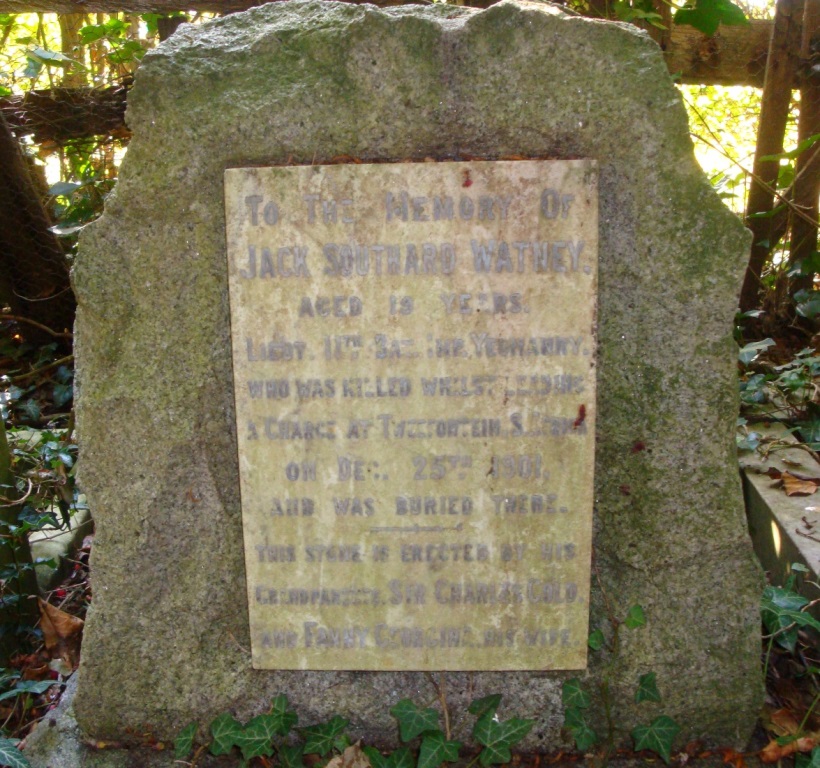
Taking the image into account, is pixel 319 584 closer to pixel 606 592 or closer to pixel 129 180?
pixel 606 592

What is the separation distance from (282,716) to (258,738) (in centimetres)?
7

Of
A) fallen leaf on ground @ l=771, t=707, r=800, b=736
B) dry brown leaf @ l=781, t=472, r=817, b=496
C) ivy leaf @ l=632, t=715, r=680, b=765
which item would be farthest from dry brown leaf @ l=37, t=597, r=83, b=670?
dry brown leaf @ l=781, t=472, r=817, b=496

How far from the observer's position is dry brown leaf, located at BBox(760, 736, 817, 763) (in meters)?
1.81

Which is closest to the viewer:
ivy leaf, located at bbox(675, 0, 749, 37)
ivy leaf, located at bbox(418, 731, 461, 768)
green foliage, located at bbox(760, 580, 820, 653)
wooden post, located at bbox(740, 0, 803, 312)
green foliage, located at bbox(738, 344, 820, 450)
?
ivy leaf, located at bbox(418, 731, 461, 768)

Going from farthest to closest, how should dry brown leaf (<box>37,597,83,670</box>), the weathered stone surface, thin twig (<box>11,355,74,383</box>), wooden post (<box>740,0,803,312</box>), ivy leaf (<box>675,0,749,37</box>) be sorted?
wooden post (<box>740,0,803,312</box>), thin twig (<box>11,355,74,383</box>), ivy leaf (<box>675,0,749,37</box>), dry brown leaf (<box>37,597,83,670</box>), the weathered stone surface

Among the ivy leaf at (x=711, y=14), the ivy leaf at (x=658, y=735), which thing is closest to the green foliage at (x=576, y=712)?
the ivy leaf at (x=658, y=735)

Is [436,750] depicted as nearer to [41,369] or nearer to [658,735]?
[658,735]

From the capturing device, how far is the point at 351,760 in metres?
1.84

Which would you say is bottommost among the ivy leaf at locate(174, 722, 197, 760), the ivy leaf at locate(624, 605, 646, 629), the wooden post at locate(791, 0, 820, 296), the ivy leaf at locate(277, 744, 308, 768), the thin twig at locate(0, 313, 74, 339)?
the ivy leaf at locate(277, 744, 308, 768)

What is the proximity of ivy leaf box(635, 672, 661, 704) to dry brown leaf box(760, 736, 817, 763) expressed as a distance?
0.97 ft

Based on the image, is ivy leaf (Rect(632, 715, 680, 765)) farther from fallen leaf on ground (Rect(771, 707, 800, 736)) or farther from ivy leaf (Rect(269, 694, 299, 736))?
ivy leaf (Rect(269, 694, 299, 736))

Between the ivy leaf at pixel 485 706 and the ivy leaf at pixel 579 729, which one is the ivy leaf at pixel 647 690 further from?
the ivy leaf at pixel 485 706

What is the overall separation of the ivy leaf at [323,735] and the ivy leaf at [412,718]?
13 cm

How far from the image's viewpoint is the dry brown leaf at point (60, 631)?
2.46 metres
